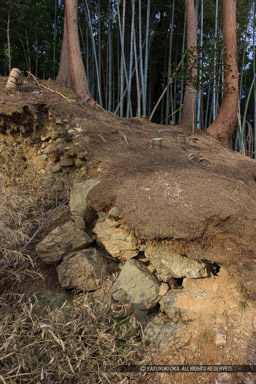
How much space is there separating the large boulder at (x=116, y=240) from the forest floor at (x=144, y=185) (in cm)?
12

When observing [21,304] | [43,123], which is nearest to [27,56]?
[43,123]

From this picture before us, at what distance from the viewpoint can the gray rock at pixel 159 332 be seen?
1944 millimetres

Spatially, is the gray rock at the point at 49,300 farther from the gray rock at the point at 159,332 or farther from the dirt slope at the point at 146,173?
the dirt slope at the point at 146,173

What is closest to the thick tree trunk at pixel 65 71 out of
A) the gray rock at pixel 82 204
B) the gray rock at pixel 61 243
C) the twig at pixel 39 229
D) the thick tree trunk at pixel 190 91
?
the thick tree trunk at pixel 190 91

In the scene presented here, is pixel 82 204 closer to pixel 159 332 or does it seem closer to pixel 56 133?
pixel 159 332

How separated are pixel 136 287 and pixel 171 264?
323 millimetres

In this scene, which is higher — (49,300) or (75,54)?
(75,54)

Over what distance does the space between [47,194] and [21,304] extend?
155cm

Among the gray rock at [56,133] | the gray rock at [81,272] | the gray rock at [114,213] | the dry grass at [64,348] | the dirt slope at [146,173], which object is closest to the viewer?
the dry grass at [64,348]

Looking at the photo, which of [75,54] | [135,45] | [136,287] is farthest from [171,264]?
[135,45]

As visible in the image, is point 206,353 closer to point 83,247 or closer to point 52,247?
point 83,247

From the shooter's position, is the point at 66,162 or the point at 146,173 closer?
the point at 146,173

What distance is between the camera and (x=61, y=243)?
7.76ft

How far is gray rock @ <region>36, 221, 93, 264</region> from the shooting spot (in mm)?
2318
